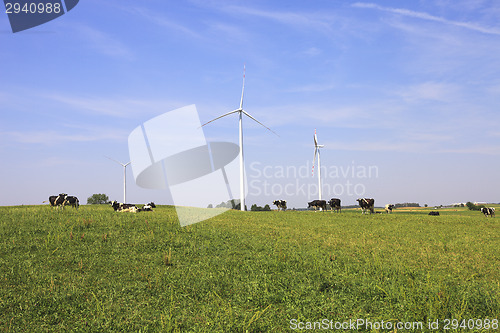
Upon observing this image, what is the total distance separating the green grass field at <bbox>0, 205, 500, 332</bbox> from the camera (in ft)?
33.1

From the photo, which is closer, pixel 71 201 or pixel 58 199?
pixel 58 199

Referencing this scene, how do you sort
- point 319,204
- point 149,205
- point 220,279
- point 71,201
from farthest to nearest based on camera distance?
point 319,204, point 149,205, point 71,201, point 220,279

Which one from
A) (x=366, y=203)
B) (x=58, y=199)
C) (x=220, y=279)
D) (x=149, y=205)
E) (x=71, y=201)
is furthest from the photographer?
(x=149, y=205)

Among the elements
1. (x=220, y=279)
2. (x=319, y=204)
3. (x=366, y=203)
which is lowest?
(x=220, y=279)

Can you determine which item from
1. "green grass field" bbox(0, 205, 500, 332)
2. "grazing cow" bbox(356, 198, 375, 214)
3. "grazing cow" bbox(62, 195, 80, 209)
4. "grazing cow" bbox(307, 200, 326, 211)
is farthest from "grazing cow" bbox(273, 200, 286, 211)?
"green grass field" bbox(0, 205, 500, 332)

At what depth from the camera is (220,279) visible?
42.7ft

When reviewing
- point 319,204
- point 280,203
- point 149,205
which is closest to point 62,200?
point 149,205

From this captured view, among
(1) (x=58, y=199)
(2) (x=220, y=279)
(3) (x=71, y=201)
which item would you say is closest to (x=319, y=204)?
(3) (x=71, y=201)

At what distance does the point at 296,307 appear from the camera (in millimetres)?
10617

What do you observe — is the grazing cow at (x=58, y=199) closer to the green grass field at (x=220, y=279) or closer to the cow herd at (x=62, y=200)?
the cow herd at (x=62, y=200)

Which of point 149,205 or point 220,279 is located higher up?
point 149,205

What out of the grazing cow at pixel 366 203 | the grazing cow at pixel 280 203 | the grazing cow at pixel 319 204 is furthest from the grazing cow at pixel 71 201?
the grazing cow at pixel 366 203

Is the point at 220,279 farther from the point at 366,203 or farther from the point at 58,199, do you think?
the point at 366,203

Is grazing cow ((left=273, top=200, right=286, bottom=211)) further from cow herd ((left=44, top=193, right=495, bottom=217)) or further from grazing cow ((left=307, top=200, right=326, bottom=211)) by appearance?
grazing cow ((left=307, top=200, right=326, bottom=211))
